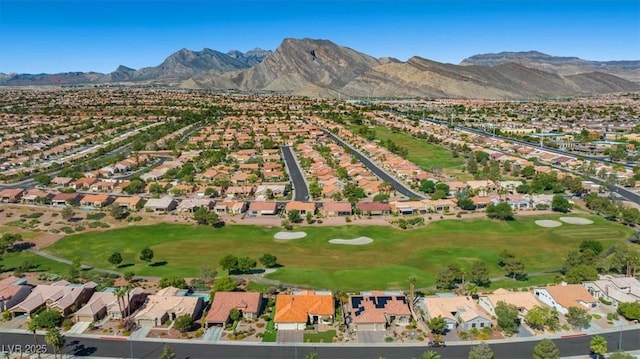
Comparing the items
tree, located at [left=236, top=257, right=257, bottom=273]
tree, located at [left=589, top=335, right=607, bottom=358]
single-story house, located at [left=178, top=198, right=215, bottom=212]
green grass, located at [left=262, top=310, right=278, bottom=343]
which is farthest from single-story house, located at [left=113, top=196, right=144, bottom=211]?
tree, located at [left=589, top=335, right=607, bottom=358]

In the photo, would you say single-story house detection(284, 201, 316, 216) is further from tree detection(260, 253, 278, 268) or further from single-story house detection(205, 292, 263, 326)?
single-story house detection(205, 292, 263, 326)

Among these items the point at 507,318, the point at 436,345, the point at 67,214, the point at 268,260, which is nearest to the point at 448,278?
the point at 507,318

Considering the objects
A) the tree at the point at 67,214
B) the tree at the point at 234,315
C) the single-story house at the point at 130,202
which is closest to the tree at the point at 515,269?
the tree at the point at 234,315

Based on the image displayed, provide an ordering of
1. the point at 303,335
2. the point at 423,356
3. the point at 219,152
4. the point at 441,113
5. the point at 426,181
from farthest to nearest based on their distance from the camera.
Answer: the point at 441,113 → the point at 219,152 → the point at 426,181 → the point at 303,335 → the point at 423,356

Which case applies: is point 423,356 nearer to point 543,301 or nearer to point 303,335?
point 303,335

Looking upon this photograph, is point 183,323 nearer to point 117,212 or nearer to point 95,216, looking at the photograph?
point 117,212

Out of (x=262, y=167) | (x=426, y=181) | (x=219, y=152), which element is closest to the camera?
(x=426, y=181)

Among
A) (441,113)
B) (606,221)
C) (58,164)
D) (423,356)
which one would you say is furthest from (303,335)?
(441,113)
